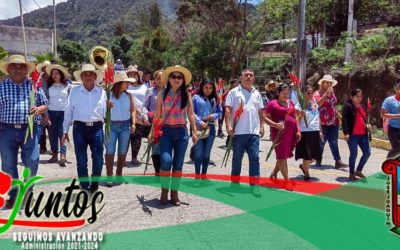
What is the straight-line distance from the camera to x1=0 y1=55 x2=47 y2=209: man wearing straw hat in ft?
19.8

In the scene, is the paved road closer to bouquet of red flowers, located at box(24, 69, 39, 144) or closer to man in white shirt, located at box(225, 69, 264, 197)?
man in white shirt, located at box(225, 69, 264, 197)

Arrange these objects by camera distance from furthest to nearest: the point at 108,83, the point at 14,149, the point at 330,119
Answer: the point at 330,119 < the point at 108,83 < the point at 14,149

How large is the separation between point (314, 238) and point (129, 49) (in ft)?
168

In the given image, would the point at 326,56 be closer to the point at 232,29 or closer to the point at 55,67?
the point at 232,29

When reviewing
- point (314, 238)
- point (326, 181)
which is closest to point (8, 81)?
point (314, 238)

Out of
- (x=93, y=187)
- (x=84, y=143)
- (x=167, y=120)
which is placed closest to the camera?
(x=167, y=120)

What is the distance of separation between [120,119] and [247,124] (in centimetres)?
205

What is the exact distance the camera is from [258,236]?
521 cm

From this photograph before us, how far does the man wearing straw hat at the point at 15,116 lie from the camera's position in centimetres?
604

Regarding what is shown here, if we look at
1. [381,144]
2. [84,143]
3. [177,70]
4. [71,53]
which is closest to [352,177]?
[177,70]

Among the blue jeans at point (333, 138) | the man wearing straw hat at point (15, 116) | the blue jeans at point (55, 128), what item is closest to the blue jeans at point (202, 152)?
the man wearing straw hat at point (15, 116)

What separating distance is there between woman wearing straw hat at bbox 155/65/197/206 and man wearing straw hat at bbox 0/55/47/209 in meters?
1.64

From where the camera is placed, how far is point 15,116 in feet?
19.9

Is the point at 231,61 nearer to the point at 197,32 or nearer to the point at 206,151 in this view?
the point at 197,32
